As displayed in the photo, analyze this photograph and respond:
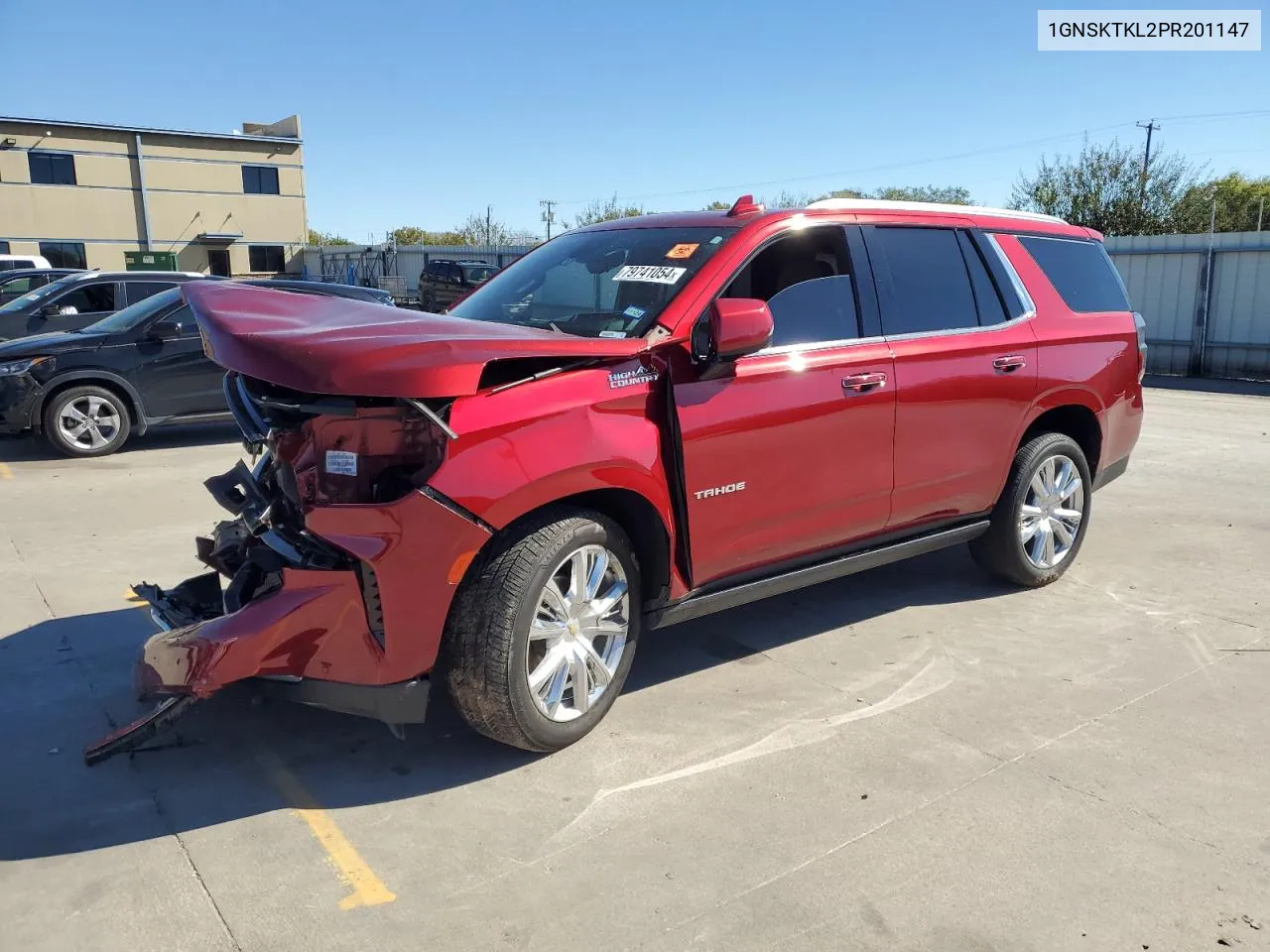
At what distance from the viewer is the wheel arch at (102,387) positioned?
8992 mm

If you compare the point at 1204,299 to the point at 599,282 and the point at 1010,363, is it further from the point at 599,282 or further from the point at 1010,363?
the point at 599,282

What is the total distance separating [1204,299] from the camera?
1762 centimetres

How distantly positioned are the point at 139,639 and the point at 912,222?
4.21 metres

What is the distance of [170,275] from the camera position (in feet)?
37.2

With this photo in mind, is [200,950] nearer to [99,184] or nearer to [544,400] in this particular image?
[544,400]

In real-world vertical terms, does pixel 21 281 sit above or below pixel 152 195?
below

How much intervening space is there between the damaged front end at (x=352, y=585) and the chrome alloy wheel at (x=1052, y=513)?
344 centimetres

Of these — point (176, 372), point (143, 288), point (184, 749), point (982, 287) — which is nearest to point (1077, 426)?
point (982, 287)

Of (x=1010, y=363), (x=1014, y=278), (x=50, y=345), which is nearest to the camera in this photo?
(x=1010, y=363)

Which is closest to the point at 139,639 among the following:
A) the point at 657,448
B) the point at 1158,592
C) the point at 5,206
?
the point at 657,448

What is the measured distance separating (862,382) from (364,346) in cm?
221

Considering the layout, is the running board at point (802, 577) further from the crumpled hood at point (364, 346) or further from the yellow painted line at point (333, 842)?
the yellow painted line at point (333, 842)

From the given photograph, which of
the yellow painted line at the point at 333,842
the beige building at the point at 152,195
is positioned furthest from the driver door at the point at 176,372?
the beige building at the point at 152,195

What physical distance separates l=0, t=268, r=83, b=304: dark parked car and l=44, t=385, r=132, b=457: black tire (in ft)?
28.6
